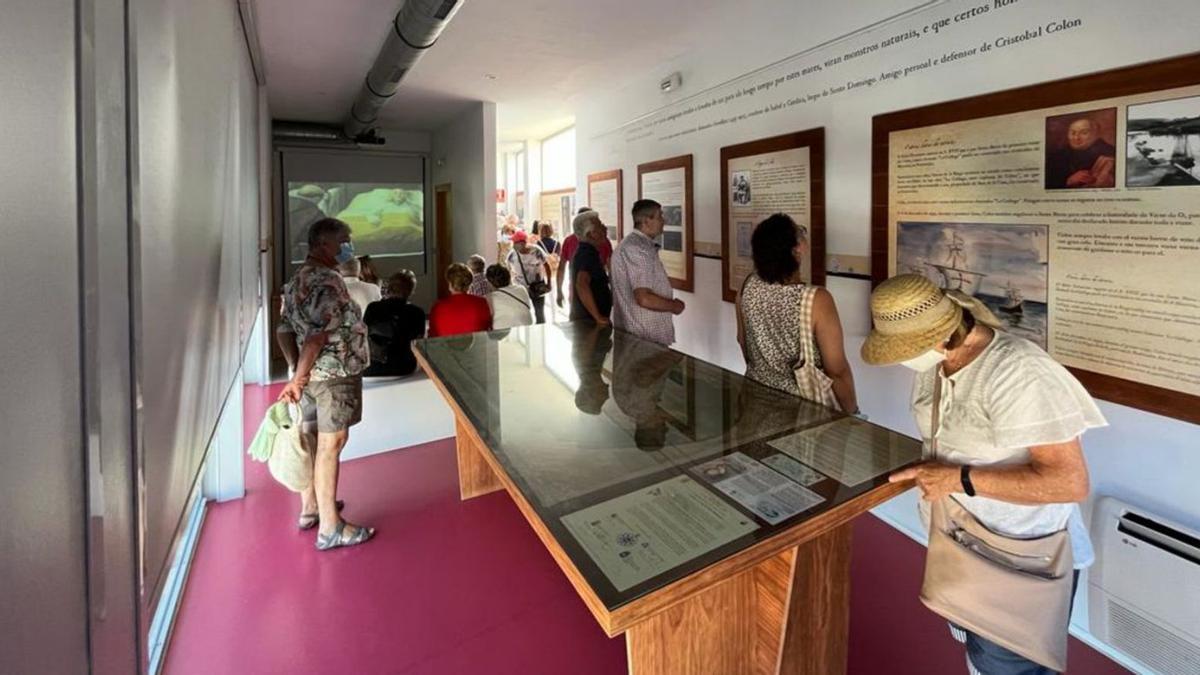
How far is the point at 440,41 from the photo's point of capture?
4.45 meters

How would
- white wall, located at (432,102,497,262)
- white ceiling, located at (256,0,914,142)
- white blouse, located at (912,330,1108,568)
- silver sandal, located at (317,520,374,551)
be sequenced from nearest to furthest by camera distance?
1. white blouse, located at (912,330,1108,568)
2. silver sandal, located at (317,520,374,551)
3. white ceiling, located at (256,0,914,142)
4. white wall, located at (432,102,497,262)

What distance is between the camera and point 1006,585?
4.18ft

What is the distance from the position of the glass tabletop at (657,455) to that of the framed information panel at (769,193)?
52.1 inches

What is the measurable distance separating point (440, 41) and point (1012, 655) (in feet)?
16.0

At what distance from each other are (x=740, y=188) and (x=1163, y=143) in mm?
2204

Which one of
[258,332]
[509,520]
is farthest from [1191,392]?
[258,332]

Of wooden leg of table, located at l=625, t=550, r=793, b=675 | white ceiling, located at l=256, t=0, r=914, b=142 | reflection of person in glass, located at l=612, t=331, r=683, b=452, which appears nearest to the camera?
wooden leg of table, located at l=625, t=550, r=793, b=675

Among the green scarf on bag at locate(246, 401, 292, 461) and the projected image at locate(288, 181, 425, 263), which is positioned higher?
the projected image at locate(288, 181, 425, 263)

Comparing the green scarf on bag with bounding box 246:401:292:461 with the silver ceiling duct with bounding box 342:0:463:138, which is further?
the silver ceiling duct with bounding box 342:0:463:138

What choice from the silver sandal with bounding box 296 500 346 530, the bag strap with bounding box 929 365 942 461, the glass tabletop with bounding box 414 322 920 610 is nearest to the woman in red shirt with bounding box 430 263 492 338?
the silver sandal with bounding box 296 500 346 530

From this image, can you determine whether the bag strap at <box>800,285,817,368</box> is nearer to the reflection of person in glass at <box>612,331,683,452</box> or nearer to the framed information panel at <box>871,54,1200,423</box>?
the reflection of person in glass at <box>612,331,683,452</box>

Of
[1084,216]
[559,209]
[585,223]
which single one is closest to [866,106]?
[1084,216]

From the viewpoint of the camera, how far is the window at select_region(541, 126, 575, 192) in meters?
9.05

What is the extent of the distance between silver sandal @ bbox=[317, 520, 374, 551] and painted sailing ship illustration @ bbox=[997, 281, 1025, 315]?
313 cm
